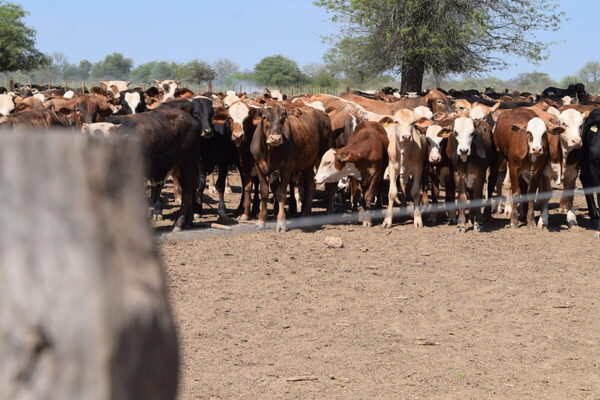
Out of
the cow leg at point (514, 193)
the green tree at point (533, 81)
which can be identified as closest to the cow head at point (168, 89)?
the cow leg at point (514, 193)

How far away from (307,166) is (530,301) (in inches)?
219

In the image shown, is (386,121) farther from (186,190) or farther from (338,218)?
(186,190)

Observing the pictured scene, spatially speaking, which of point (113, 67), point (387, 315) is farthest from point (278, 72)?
point (387, 315)

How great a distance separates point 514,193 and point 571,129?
1298mm

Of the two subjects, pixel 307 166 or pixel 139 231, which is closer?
pixel 139 231

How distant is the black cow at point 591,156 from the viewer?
12.0 meters

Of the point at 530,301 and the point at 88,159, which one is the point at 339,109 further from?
the point at 88,159

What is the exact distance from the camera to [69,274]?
4.90 feet

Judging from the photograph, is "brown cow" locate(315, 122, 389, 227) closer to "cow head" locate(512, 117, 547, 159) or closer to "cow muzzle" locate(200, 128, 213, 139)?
"cow muzzle" locate(200, 128, 213, 139)

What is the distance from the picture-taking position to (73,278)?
1496 millimetres

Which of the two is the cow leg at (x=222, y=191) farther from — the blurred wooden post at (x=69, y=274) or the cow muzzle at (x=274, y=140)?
the blurred wooden post at (x=69, y=274)

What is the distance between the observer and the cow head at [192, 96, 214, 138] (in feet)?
42.3

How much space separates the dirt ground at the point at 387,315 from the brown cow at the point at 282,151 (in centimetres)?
81

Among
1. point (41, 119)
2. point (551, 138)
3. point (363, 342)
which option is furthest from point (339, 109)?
point (363, 342)
